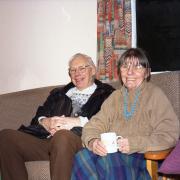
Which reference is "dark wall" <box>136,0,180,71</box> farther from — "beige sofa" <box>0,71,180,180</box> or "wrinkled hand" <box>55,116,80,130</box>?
"wrinkled hand" <box>55,116,80,130</box>

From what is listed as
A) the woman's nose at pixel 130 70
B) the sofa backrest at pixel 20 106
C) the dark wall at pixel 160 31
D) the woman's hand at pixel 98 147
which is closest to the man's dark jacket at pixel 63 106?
the sofa backrest at pixel 20 106

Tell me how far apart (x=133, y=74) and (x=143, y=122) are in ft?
1.01

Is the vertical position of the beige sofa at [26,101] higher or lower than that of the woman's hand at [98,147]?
higher

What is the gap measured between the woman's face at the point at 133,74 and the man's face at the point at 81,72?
53cm

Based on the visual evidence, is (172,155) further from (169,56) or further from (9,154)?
(169,56)

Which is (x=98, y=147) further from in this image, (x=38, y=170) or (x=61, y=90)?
(x=61, y=90)

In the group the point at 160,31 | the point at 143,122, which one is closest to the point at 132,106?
the point at 143,122

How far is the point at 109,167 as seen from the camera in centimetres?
188

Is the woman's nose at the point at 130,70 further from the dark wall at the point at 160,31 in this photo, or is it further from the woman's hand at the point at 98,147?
the dark wall at the point at 160,31

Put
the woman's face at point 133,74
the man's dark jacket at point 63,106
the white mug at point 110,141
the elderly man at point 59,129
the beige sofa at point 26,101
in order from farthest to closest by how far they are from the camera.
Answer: the man's dark jacket at point 63,106 < the beige sofa at point 26,101 < the woman's face at point 133,74 < the elderly man at point 59,129 < the white mug at point 110,141

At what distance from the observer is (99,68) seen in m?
3.22

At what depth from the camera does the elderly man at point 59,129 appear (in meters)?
2.05

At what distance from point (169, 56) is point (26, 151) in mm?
1740

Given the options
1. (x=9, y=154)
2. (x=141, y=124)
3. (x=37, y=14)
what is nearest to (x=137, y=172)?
(x=141, y=124)
